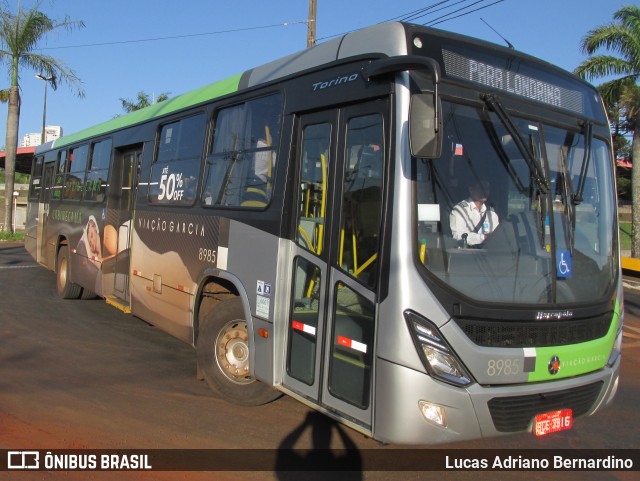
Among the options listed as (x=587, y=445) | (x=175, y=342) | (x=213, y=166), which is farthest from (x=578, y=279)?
(x=175, y=342)

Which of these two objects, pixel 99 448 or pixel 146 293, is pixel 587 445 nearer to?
pixel 99 448

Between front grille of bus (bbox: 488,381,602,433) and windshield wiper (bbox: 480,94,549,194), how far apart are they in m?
1.43

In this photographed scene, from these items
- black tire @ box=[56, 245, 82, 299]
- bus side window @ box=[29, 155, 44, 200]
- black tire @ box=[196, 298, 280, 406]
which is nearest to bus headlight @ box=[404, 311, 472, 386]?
black tire @ box=[196, 298, 280, 406]

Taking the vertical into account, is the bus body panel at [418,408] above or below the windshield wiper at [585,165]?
below

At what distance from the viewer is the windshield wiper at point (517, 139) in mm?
3818

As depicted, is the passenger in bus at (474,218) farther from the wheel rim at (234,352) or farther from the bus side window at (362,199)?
the wheel rim at (234,352)

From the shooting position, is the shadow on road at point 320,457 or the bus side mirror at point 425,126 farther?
the shadow on road at point 320,457

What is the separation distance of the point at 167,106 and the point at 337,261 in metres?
4.19

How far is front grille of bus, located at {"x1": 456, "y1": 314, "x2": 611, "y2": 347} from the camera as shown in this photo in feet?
11.8

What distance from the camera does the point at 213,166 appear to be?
5770 mm

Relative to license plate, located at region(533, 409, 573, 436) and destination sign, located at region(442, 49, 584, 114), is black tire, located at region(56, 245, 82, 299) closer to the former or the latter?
destination sign, located at region(442, 49, 584, 114)

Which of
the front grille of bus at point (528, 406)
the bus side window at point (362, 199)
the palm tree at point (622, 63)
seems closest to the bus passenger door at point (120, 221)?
the bus side window at point (362, 199)

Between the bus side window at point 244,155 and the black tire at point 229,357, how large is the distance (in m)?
1.02

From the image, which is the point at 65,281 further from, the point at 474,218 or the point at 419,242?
the point at 474,218
